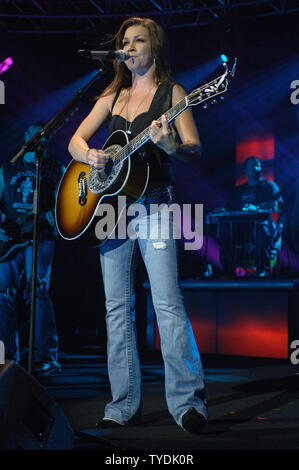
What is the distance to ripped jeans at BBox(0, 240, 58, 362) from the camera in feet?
14.2

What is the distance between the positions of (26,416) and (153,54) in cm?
178

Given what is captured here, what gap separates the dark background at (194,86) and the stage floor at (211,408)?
9.67ft

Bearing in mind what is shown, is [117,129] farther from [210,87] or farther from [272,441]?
[272,441]

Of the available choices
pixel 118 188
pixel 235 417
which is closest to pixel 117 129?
pixel 118 188

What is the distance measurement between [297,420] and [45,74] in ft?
22.7

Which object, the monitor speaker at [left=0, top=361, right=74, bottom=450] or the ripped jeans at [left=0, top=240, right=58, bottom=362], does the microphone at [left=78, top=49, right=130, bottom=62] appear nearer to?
the monitor speaker at [left=0, top=361, right=74, bottom=450]

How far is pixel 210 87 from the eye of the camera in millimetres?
2395

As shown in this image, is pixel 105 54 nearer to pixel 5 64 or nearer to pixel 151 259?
pixel 151 259

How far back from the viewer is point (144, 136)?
8.07ft

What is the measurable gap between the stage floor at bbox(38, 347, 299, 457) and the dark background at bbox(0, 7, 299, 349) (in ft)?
9.67

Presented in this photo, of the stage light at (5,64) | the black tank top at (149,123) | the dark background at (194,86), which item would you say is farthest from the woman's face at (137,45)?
the stage light at (5,64)

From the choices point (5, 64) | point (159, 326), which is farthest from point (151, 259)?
point (5, 64)

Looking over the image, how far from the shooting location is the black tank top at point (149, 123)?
253 centimetres

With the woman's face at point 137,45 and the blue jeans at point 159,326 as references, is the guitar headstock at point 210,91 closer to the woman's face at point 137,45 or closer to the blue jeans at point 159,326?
the woman's face at point 137,45
